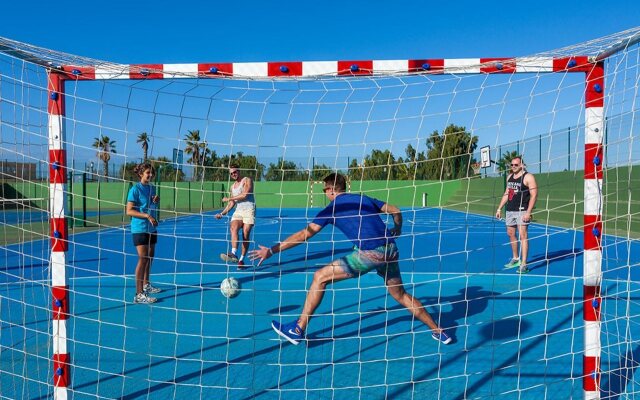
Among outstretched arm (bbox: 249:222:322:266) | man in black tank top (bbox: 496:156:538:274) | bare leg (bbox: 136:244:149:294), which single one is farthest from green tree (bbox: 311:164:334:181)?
man in black tank top (bbox: 496:156:538:274)

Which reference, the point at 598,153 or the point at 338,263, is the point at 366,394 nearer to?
the point at 338,263

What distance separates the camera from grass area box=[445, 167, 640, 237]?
5.81 m

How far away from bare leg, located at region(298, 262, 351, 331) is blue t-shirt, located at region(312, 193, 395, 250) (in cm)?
29

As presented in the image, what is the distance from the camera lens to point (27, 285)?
297 inches

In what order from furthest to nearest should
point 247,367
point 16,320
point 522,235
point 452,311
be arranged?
point 522,235 → point 452,311 → point 16,320 → point 247,367

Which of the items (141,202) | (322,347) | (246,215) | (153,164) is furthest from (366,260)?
(153,164)

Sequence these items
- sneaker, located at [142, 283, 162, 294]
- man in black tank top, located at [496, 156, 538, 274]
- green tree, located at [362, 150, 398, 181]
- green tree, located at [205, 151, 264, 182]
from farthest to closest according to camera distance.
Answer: man in black tank top, located at [496, 156, 538, 274], sneaker, located at [142, 283, 162, 294], green tree, located at [362, 150, 398, 181], green tree, located at [205, 151, 264, 182]

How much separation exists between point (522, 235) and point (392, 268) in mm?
4334

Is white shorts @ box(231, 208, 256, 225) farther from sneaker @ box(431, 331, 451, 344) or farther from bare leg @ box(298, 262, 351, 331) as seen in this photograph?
sneaker @ box(431, 331, 451, 344)

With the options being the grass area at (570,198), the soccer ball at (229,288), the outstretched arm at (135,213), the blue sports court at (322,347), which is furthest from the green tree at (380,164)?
the outstretched arm at (135,213)

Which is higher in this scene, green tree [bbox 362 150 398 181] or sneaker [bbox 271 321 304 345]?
green tree [bbox 362 150 398 181]

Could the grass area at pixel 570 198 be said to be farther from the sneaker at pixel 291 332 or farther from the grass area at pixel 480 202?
the sneaker at pixel 291 332

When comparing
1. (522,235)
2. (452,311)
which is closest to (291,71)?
(452,311)

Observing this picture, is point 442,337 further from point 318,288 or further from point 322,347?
point 318,288
